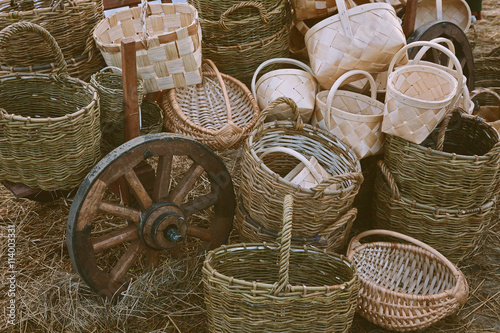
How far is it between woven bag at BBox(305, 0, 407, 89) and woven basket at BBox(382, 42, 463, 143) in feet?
0.32

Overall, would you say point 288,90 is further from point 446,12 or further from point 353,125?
point 446,12

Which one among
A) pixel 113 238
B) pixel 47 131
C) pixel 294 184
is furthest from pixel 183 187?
pixel 47 131

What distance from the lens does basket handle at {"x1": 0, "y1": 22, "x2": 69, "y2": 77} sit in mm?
2156

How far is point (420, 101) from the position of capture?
2242 millimetres

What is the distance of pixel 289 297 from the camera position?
1760mm

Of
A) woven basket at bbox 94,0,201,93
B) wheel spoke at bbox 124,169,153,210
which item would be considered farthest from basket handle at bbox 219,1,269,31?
wheel spoke at bbox 124,169,153,210

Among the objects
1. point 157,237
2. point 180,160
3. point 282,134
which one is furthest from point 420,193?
point 180,160

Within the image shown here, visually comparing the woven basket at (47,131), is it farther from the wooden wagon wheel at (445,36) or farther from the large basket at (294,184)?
the wooden wagon wheel at (445,36)

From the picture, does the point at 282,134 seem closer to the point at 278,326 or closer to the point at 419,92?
the point at 419,92

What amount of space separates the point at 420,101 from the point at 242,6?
120 centimetres

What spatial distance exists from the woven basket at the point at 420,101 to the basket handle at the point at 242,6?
0.84 metres

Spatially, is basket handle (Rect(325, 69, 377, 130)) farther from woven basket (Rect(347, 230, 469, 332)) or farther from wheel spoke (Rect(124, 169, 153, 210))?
wheel spoke (Rect(124, 169, 153, 210))

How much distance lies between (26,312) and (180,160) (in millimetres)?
1369

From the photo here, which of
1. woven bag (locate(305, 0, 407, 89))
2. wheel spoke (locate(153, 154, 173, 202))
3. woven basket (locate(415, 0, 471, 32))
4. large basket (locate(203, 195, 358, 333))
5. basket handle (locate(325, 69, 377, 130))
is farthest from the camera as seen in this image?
woven basket (locate(415, 0, 471, 32))
